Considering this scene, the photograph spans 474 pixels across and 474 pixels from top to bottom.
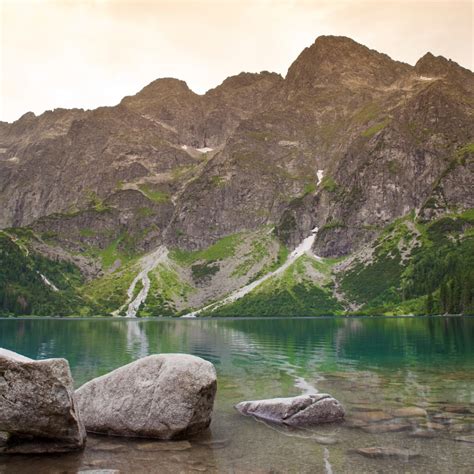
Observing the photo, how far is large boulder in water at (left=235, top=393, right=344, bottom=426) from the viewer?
90.1 feet

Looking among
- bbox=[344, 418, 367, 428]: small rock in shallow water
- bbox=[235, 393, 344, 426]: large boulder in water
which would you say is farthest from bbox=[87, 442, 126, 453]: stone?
bbox=[344, 418, 367, 428]: small rock in shallow water

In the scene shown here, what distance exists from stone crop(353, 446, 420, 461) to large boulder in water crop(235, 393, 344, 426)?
581 centimetres

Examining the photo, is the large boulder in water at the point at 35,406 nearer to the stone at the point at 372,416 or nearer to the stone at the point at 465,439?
the stone at the point at 372,416

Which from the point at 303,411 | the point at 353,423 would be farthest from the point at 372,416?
the point at 303,411

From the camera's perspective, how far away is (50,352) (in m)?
76.0

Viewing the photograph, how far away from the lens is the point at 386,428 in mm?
25500

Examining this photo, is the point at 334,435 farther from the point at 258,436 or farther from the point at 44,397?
the point at 44,397

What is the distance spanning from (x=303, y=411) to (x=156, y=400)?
8.05m

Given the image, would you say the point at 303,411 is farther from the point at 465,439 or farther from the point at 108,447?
the point at 108,447

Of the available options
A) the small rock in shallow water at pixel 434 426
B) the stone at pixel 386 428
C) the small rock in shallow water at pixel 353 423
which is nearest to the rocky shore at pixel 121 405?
the small rock in shallow water at pixel 353 423

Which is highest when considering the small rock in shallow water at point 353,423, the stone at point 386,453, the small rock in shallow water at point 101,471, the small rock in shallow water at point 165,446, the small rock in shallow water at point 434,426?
the small rock in shallow water at point 101,471

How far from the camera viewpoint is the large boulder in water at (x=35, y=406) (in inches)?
814

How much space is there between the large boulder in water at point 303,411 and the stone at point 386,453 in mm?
5809

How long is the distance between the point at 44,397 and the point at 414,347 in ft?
218
